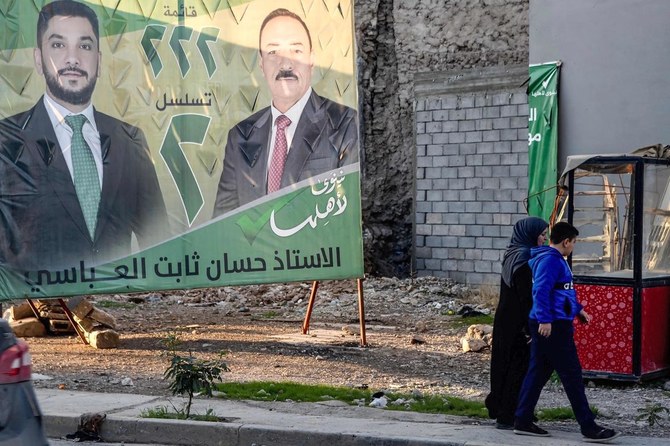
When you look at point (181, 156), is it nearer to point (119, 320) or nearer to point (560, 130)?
point (119, 320)

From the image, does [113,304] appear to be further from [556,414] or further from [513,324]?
[513,324]

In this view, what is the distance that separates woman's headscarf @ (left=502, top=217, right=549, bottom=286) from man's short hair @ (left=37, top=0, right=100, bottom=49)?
19.2 ft

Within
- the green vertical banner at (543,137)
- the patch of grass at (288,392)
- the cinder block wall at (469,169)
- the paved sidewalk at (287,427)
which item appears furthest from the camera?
the cinder block wall at (469,169)

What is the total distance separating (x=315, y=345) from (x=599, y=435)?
5586 millimetres

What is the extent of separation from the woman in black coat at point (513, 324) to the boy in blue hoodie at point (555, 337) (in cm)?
11

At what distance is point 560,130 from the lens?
16.6 metres

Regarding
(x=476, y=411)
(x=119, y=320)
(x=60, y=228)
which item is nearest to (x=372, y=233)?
(x=119, y=320)

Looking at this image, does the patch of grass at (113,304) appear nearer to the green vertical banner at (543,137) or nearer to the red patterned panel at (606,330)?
the green vertical banner at (543,137)

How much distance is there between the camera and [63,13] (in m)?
11.5

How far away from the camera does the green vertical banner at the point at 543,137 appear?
54.5ft

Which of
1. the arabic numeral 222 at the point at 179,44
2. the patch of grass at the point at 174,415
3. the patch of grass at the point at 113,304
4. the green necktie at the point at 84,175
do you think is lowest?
the patch of grass at the point at 113,304

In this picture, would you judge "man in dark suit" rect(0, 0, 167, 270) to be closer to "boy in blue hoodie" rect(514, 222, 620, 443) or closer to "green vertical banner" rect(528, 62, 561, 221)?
"boy in blue hoodie" rect(514, 222, 620, 443)

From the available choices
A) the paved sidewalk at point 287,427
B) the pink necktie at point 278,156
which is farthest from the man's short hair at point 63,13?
the paved sidewalk at point 287,427

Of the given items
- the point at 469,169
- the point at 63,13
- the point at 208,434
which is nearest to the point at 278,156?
the point at 63,13
